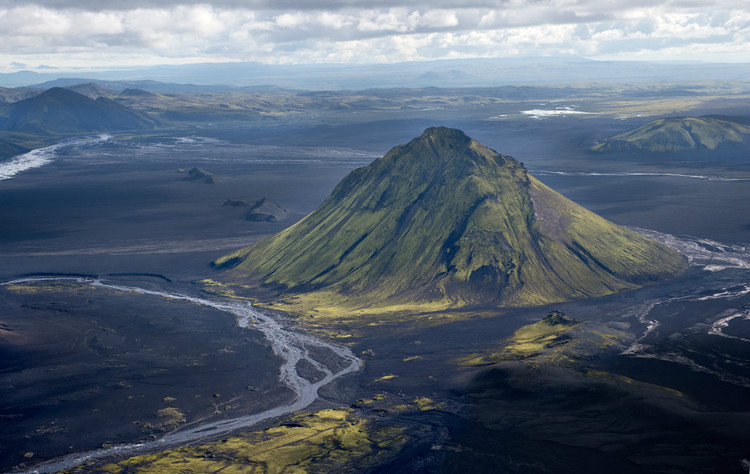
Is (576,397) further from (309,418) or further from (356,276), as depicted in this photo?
(356,276)

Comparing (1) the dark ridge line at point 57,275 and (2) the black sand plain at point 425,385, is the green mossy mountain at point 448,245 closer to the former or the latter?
(2) the black sand plain at point 425,385

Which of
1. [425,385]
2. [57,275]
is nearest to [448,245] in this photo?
[425,385]

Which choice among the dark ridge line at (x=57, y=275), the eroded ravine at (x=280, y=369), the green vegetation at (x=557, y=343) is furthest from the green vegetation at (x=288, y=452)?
the dark ridge line at (x=57, y=275)

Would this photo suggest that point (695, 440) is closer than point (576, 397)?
Yes

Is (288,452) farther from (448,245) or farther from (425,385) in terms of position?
(448,245)

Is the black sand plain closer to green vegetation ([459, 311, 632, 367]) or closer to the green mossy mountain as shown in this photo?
green vegetation ([459, 311, 632, 367])

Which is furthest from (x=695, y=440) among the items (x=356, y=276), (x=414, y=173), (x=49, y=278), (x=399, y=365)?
(x=49, y=278)

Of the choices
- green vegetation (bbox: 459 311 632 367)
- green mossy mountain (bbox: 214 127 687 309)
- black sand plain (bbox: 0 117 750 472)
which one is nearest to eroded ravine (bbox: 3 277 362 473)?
black sand plain (bbox: 0 117 750 472)
